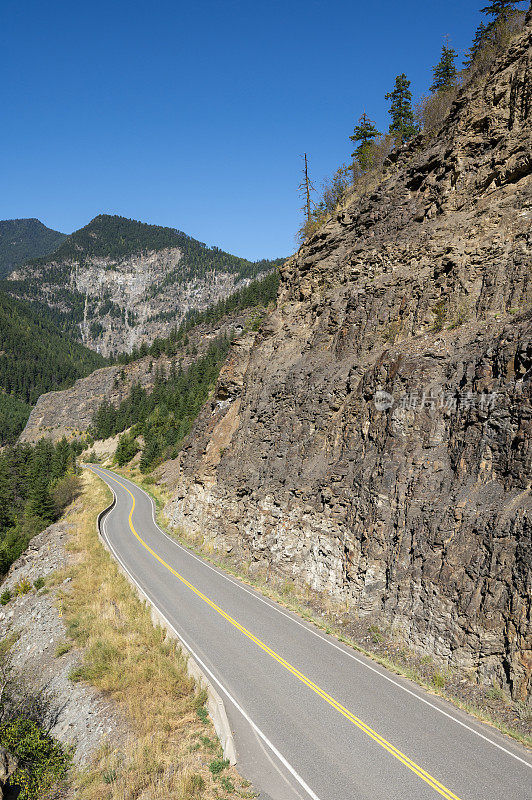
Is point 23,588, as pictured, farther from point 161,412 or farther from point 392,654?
point 161,412

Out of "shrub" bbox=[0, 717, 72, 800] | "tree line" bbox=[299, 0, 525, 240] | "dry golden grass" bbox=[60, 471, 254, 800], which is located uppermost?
"tree line" bbox=[299, 0, 525, 240]

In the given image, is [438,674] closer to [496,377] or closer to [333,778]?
[333,778]

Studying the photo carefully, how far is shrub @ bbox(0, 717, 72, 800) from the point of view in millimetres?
8711

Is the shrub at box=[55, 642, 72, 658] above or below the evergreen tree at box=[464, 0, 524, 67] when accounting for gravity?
below

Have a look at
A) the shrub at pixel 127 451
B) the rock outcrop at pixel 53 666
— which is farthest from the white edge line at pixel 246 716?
the shrub at pixel 127 451

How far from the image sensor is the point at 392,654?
39.5 feet

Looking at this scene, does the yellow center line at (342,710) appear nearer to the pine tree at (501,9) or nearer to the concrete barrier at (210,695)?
the concrete barrier at (210,695)

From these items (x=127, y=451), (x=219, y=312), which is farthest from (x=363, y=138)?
(x=219, y=312)

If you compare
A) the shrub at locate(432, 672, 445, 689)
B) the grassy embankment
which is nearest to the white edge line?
the grassy embankment

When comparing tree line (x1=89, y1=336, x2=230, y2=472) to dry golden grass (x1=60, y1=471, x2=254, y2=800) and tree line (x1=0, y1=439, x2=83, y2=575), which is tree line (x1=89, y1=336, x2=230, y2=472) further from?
dry golden grass (x1=60, y1=471, x2=254, y2=800)

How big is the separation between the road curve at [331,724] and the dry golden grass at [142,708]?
715 mm

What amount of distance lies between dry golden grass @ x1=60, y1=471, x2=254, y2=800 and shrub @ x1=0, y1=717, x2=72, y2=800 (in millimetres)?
712

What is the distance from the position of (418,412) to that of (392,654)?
7905 millimetres

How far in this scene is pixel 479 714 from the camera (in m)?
9.23
